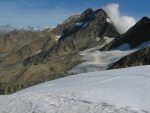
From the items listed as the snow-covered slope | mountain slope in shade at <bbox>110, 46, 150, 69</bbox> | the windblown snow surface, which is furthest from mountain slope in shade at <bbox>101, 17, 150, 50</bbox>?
the snow-covered slope

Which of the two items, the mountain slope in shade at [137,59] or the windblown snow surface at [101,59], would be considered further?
the windblown snow surface at [101,59]

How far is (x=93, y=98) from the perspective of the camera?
41.8 ft

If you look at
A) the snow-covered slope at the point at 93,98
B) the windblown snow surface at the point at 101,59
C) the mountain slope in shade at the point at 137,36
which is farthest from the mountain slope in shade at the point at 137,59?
the snow-covered slope at the point at 93,98

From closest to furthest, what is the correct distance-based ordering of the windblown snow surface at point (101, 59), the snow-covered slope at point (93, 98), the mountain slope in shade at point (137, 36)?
the snow-covered slope at point (93, 98), the windblown snow surface at point (101, 59), the mountain slope in shade at point (137, 36)

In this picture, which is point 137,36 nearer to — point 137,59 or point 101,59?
point 101,59

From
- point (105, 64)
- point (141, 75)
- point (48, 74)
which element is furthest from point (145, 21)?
point (141, 75)

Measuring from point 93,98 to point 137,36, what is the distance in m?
97.8

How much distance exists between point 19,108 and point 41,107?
92cm

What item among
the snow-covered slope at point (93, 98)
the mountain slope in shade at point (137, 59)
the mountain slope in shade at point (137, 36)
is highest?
the mountain slope in shade at point (137, 36)

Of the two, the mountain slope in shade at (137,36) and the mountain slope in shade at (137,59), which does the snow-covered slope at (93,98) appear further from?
the mountain slope in shade at (137,36)

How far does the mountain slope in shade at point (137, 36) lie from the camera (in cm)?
10557

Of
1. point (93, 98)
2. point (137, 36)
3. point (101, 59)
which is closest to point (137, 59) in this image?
point (101, 59)

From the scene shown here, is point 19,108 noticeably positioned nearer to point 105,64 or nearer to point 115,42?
point 105,64

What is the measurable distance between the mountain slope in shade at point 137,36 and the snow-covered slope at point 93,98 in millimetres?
89592
